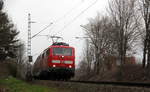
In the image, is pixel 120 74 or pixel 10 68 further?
pixel 10 68

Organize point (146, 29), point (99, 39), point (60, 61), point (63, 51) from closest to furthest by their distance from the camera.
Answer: point (60, 61) < point (63, 51) < point (146, 29) < point (99, 39)

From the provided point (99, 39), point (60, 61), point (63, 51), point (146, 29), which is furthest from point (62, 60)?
point (99, 39)

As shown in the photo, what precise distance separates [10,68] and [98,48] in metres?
16.1

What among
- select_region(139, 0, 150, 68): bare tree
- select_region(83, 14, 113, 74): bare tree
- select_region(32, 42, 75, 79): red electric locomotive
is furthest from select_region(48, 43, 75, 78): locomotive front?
select_region(83, 14, 113, 74): bare tree

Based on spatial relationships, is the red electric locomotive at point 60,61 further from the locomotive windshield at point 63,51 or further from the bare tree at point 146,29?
the bare tree at point 146,29

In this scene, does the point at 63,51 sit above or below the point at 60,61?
above

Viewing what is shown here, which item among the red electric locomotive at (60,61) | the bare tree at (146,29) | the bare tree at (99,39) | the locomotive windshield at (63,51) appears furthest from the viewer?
the bare tree at (99,39)

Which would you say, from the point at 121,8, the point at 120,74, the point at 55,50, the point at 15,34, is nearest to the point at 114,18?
the point at 121,8

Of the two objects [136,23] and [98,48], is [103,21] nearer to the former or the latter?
[98,48]

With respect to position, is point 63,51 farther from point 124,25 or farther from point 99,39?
point 99,39

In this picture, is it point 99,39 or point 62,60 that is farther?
point 99,39

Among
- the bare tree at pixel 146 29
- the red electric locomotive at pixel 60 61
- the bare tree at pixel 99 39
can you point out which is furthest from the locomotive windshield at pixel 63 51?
the bare tree at pixel 99 39

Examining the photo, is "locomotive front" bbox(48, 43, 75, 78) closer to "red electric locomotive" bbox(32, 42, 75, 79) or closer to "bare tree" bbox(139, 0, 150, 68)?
"red electric locomotive" bbox(32, 42, 75, 79)

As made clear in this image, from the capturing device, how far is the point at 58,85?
64.5ft
